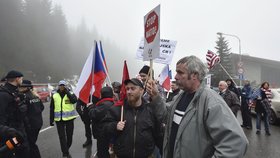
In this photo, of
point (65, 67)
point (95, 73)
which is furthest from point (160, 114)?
point (65, 67)

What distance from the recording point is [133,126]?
10.4 feet

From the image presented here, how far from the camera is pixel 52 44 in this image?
62812 mm

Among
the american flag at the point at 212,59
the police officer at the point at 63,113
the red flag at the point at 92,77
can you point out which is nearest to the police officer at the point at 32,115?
the police officer at the point at 63,113

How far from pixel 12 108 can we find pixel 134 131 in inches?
Result: 91.8

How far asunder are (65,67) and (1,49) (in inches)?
857

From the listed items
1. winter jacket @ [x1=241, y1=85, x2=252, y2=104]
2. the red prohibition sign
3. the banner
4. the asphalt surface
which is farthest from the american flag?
the red prohibition sign

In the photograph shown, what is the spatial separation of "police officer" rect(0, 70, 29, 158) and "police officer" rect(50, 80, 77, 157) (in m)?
2.06

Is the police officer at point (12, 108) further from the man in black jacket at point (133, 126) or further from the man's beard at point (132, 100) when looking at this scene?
the man's beard at point (132, 100)

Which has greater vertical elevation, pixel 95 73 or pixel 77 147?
pixel 95 73

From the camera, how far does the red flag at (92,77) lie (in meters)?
4.85

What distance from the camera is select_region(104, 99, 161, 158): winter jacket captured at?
3.14 m

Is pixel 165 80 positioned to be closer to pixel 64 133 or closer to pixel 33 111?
pixel 64 133

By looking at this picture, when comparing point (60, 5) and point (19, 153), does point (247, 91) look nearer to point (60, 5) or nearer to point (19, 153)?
point (19, 153)

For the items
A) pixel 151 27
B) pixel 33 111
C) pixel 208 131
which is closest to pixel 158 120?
pixel 208 131
